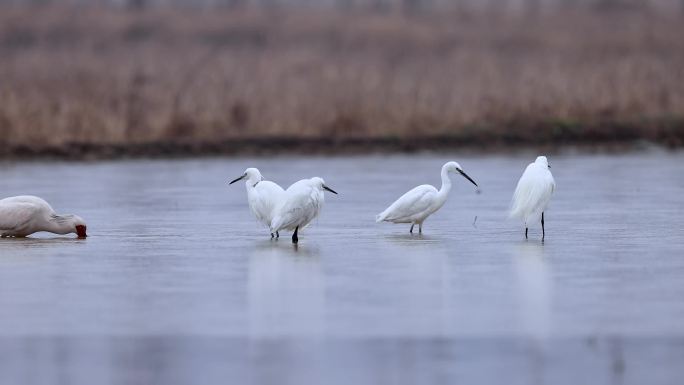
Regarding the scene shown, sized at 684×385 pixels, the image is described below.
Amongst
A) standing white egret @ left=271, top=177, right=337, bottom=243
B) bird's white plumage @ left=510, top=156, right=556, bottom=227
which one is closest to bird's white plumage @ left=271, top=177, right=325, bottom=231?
standing white egret @ left=271, top=177, right=337, bottom=243

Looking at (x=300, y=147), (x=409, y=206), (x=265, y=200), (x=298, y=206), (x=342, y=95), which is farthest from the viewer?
(x=342, y=95)

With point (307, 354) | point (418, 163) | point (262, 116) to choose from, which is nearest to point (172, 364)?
point (307, 354)

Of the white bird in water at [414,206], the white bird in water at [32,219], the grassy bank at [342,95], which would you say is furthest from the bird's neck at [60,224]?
the grassy bank at [342,95]

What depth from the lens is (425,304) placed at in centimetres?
929

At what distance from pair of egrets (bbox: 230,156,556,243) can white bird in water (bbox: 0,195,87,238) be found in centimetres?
161

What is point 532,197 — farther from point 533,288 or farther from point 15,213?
point 15,213

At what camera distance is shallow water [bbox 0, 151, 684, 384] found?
7391 mm

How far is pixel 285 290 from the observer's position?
32.7 ft

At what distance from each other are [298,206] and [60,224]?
223 cm

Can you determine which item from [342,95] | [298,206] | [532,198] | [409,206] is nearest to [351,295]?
[298,206]

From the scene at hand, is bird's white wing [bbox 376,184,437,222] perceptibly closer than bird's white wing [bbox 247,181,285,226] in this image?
No

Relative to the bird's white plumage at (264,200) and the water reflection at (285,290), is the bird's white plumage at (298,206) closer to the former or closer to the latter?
the water reflection at (285,290)

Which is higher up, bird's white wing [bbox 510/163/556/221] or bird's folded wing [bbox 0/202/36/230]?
bird's white wing [bbox 510/163/556/221]

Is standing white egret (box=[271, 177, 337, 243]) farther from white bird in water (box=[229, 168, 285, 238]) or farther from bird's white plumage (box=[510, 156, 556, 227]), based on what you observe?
bird's white plumage (box=[510, 156, 556, 227])
